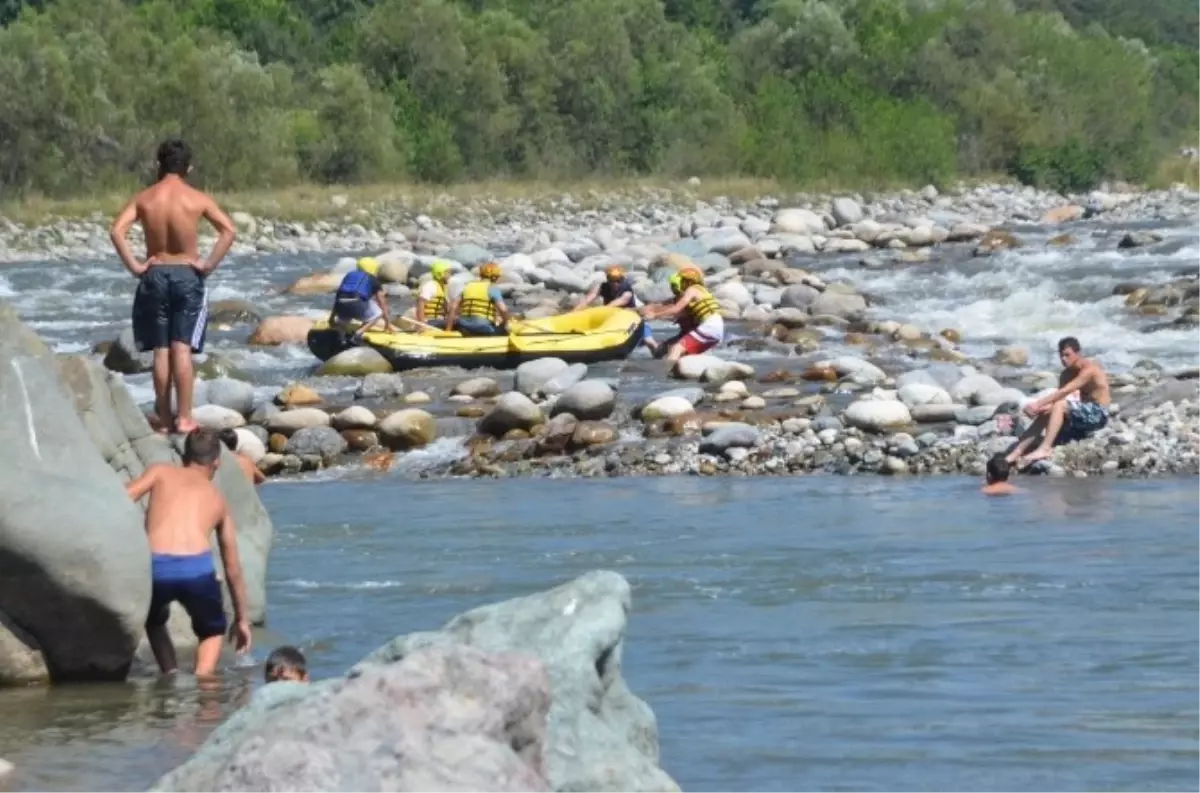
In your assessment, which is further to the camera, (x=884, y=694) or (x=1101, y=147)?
(x=1101, y=147)

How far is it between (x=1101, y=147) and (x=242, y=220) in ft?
93.4

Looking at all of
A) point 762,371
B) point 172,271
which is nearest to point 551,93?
point 762,371

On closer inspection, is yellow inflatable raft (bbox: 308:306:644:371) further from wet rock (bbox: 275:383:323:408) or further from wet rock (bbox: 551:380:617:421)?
wet rock (bbox: 551:380:617:421)

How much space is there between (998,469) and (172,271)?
20.0ft

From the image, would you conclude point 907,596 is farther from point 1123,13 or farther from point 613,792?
point 1123,13

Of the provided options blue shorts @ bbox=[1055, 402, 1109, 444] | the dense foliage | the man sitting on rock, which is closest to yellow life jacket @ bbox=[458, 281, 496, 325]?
the man sitting on rock

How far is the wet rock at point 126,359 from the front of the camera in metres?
20.8

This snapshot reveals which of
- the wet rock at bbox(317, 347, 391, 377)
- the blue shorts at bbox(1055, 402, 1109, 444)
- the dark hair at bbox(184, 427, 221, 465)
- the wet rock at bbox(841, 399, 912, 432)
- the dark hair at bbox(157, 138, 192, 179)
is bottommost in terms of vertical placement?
the wet rock at bbox(317, 347, 391, 377)

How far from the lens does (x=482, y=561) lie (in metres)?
12.1

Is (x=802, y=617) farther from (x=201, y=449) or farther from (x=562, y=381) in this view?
(x=562, y=381)

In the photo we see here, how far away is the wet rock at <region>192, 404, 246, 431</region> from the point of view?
A: 17719mm

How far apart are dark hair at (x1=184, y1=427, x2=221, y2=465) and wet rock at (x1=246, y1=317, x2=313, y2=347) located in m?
14.1

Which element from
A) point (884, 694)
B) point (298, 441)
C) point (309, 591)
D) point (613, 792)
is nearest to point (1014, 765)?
point (884, 694)

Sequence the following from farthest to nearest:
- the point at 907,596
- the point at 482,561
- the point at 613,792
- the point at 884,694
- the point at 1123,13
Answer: the point at 1123,13 < the point at 482,561 < the point at 907,596 < the point at 884,694 < the point at 613,792
